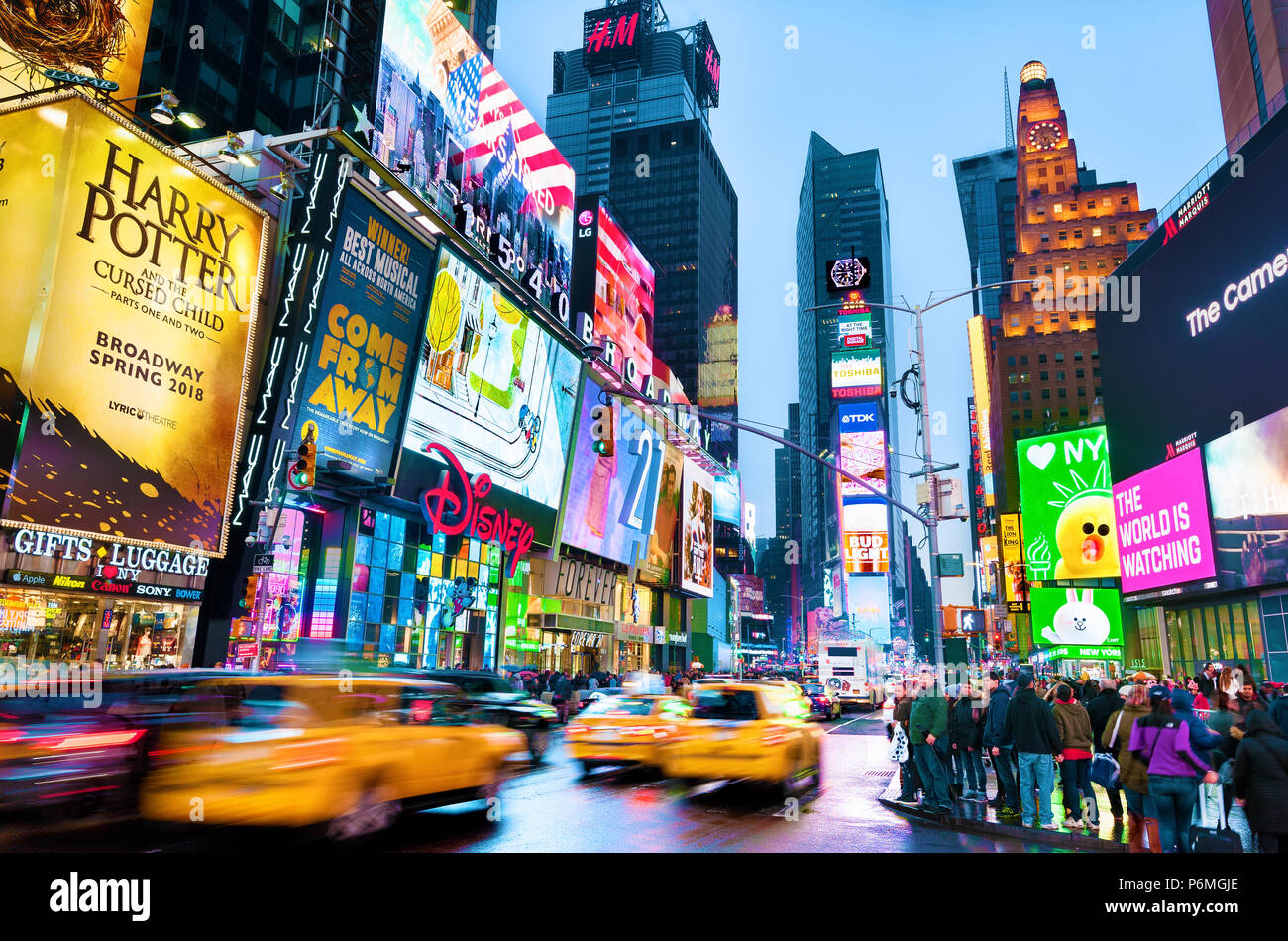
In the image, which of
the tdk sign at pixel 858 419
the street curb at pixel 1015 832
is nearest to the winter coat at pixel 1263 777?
the street curb at pixel 1015 832

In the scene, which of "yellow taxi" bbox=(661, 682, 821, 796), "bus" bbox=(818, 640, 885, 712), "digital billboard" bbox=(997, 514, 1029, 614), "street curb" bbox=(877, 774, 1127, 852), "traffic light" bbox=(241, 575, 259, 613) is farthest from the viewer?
"digital billboard" bbox=(997, 514, 1029, 614)

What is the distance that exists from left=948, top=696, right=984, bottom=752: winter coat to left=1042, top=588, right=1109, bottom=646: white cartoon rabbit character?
37372 mm

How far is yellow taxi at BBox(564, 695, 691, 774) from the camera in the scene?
1373 cm

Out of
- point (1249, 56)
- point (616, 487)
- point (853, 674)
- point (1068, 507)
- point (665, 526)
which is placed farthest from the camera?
point (665, 526)

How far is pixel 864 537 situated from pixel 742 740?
90.2 m

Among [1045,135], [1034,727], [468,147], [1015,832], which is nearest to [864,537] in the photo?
[468,147]

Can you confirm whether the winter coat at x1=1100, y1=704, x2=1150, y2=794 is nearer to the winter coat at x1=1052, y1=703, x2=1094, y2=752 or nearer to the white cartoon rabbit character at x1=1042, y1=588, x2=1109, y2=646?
the winter coat at x1=1052, y1=703, x2=1094, y2=752

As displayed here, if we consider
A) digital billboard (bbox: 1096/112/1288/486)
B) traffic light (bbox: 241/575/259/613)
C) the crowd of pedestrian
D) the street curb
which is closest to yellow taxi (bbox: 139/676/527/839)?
the street curb

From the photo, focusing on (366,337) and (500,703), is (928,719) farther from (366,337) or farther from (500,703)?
→ (366,337)

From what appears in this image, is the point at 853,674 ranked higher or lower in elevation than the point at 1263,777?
higher

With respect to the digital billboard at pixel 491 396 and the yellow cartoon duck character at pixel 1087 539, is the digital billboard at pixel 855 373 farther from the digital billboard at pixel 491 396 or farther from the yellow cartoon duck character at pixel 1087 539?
the digital billboard at pixel 491 396

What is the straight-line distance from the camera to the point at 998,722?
12766 millimetres

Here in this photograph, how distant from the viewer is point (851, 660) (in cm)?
4791
